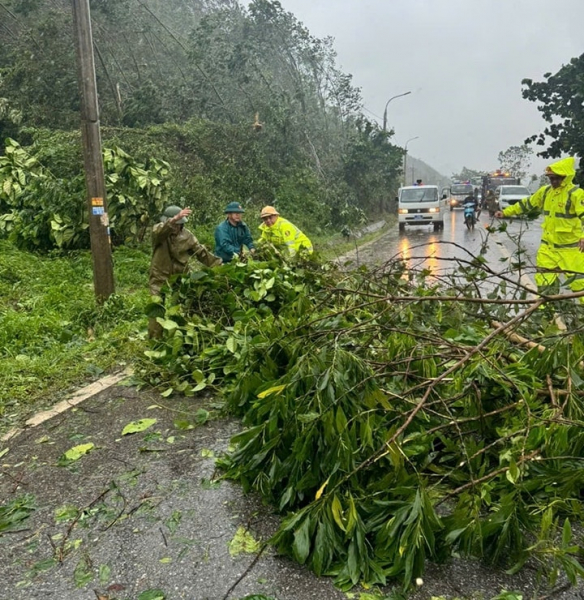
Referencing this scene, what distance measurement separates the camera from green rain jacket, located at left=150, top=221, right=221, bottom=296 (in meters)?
5.13

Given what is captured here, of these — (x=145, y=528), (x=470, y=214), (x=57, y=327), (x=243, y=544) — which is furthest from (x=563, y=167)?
(x=470, y=214)

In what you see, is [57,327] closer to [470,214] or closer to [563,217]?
[563,217]

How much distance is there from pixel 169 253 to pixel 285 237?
136cm

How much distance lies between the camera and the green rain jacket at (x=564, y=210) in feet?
17.1

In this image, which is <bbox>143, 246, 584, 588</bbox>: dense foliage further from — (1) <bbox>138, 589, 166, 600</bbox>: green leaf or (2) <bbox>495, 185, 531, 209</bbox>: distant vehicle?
(2) <bbox>495, 185, 531, 209</bbox>: distant vehicle

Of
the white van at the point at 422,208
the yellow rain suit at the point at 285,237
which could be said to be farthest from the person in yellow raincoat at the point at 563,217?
the white van at the point at 422,208

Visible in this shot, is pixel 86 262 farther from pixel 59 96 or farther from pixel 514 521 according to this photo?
pixel 59 96

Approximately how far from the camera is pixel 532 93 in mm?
10648

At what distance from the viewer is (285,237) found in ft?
19.5

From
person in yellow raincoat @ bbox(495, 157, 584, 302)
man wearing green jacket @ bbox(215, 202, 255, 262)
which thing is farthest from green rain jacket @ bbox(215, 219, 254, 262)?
person in yellow raincoat @ bbox(495, 157, 584, 302)

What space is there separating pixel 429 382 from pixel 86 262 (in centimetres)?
737

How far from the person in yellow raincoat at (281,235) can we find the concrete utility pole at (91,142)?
6.06 ft

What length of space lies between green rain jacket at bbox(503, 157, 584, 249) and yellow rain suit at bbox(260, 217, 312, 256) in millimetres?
2309

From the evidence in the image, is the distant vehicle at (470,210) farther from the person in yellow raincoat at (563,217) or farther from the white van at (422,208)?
the person in yellow raincoat at (563,217)
